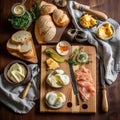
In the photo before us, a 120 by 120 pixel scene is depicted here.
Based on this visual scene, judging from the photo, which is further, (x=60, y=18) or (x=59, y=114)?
(x=60, y=18)

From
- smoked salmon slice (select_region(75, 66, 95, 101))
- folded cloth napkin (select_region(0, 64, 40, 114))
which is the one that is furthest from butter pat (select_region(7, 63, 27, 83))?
smoked salmon slice (select_region(75, 66, 95, 101))

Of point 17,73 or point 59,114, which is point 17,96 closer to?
point 17,73

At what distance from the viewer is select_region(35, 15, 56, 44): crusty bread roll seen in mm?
2035

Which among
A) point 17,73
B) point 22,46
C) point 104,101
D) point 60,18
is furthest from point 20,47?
point 104,101

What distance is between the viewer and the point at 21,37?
2.03m

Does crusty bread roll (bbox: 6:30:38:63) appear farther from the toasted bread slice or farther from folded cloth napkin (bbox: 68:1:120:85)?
folded cloth napkin (bbox: 68:1:120:85)

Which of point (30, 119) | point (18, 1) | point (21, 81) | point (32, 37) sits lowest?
point (30, 119)

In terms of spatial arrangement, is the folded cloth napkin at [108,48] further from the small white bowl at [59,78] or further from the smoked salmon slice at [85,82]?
the small white bowl at [59,78]

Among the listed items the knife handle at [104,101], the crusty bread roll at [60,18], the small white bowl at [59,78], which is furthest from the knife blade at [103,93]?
→ the crusty bread roll at [60,18]

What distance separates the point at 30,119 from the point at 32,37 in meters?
0.43

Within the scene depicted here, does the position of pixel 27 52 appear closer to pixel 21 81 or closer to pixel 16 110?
pixel 21 81

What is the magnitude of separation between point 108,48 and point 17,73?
0.47 m

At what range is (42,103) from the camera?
6.33 feet

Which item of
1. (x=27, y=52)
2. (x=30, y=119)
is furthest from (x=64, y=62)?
(x=30, y=119)
